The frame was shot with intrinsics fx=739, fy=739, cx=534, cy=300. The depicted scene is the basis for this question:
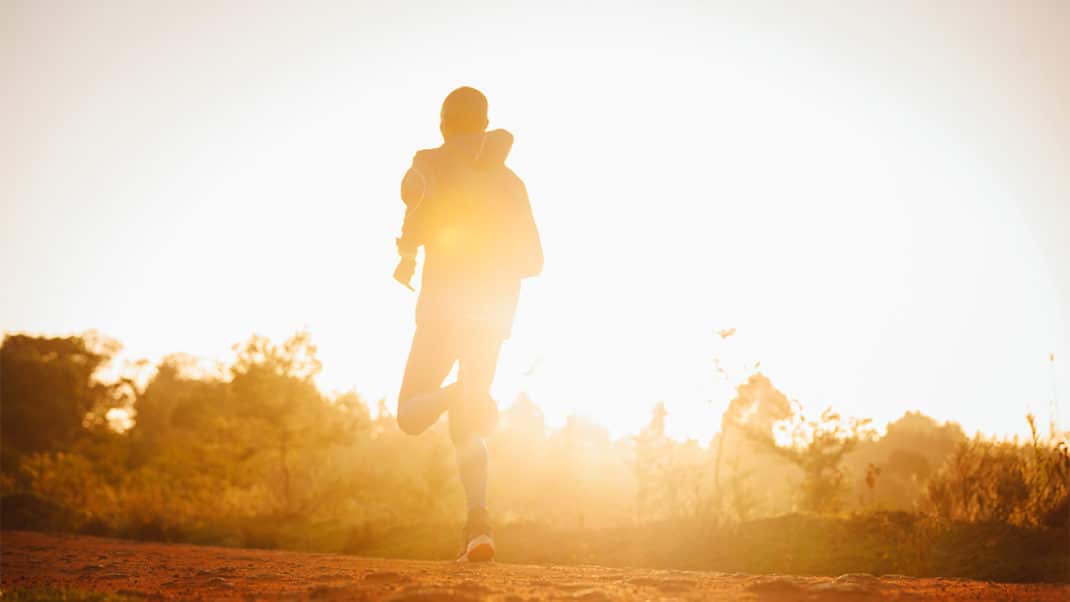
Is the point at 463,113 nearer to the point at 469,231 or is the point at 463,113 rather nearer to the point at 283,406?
the point at 469,231

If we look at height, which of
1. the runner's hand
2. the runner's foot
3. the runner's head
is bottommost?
→ the runner's foot

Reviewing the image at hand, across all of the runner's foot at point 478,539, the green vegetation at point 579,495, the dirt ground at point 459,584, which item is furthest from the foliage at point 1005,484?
the runner's foot at point 478,539

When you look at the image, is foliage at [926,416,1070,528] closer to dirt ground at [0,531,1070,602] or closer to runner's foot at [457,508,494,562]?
dirt ground at [0,531,1070,602]

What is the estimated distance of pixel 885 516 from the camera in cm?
588

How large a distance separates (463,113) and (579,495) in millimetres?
7438

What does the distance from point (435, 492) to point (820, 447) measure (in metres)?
8.22

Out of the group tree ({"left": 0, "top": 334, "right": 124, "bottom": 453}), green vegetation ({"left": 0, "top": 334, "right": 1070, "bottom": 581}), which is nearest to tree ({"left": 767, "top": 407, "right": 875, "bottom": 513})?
green vegetation ({"left": 0, "top": 334, "right": 1070, "bottom": 581})

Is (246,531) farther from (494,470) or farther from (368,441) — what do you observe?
(368,441)

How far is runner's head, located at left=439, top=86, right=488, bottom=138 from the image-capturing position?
476 centimetres

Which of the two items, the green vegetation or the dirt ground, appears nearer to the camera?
the dirt ground

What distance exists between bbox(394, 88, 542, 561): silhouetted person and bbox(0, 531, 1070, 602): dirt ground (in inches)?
30.1

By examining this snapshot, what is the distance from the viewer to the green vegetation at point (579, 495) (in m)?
5.70

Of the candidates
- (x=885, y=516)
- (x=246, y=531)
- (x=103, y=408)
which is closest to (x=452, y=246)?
(x=885, y=516)

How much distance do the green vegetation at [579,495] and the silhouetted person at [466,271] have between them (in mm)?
2568
